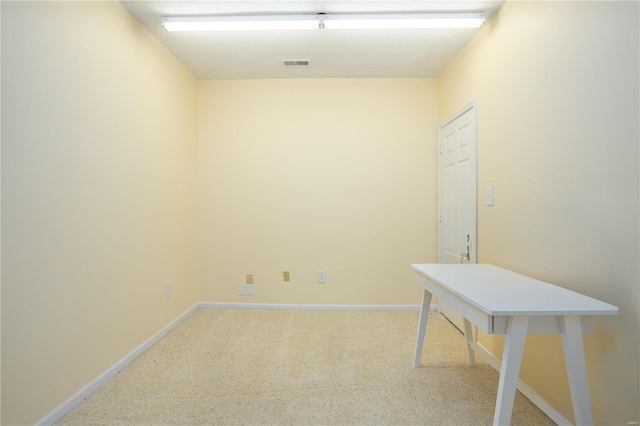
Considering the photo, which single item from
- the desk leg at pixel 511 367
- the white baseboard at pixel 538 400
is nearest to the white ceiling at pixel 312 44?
the desk leg at pixel 511 367

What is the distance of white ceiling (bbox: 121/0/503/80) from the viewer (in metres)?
2.11

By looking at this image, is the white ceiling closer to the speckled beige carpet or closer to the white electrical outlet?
the white electrical outlet

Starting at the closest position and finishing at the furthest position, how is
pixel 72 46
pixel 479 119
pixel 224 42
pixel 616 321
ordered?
pixel 616 321 → pixel 72 46 → pixel 479 119 → pixel 224 42

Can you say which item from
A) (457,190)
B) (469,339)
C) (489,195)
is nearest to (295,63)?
(457,190)

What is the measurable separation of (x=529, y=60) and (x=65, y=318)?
2817 mm

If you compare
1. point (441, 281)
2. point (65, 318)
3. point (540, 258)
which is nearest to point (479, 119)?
point (540, 258)

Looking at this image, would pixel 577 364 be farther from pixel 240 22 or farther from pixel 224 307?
pixel 224 307

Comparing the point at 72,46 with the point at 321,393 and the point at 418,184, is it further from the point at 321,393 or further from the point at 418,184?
the point at 418,184

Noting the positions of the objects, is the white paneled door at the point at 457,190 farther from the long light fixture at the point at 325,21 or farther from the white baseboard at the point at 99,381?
the white baseboard at the point at 99,381

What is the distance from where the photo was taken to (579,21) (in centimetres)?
146

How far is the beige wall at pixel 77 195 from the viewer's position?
138 centimetres

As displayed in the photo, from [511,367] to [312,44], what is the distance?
2482 millimetres

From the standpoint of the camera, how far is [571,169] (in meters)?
1.50

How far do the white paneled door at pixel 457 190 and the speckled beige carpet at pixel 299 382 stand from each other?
2.26ft
